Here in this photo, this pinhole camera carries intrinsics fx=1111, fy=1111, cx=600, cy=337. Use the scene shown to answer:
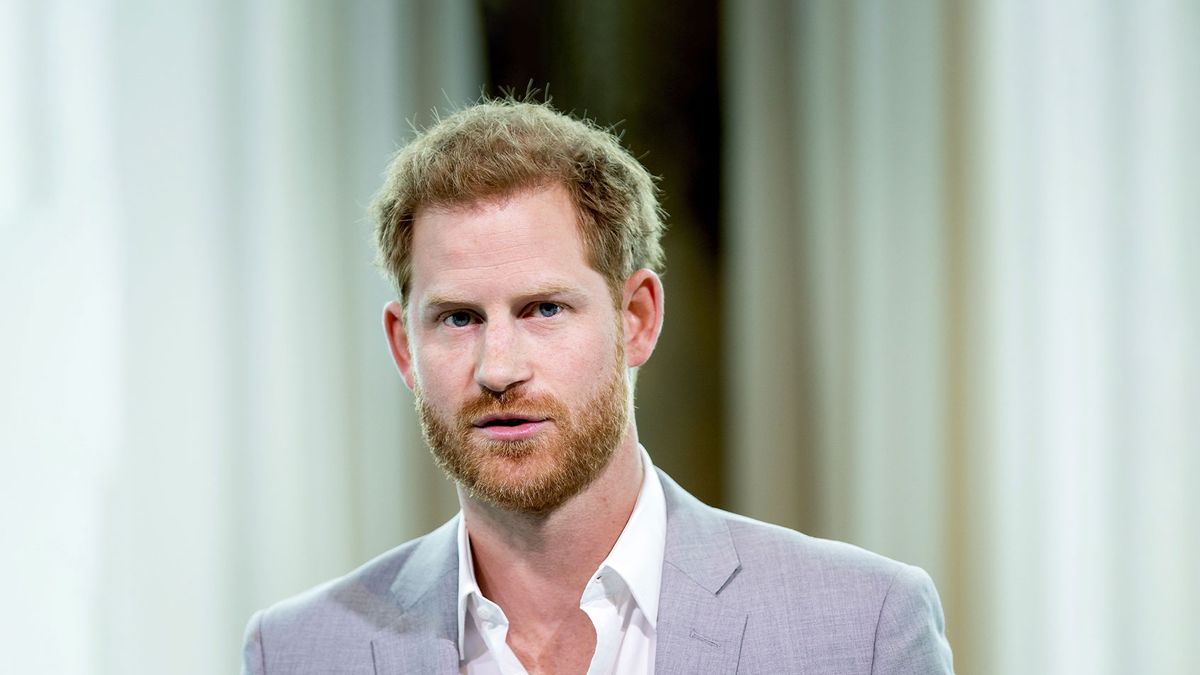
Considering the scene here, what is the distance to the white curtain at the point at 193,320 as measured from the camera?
2.22 metres

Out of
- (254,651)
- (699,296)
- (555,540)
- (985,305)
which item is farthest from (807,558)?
(699,296)

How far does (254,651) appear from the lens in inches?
64.1

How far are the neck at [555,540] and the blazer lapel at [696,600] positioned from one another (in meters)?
0.08

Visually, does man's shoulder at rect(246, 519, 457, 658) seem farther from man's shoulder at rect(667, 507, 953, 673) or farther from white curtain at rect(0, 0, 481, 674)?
white curtain at rect(0, 0, 481, 674)

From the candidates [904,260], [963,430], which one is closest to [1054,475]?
[963,430]

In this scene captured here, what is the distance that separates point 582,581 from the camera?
154 centimetres

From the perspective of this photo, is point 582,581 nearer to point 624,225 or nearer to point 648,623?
point 648,623

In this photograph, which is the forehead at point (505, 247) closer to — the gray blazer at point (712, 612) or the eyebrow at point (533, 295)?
the eyebrow at point (533, 295)

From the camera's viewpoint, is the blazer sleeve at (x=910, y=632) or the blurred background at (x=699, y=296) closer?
the blazer sleeve at (x=910, y=632)

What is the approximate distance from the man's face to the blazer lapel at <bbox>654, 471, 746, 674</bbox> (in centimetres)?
17

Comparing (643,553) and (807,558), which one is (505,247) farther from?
(807,558)

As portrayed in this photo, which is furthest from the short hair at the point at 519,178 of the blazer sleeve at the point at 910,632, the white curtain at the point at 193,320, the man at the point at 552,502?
the white curtain at the point at 193,320

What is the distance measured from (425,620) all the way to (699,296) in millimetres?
1221

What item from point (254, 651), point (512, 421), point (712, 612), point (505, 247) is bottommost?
point (254, 651)
